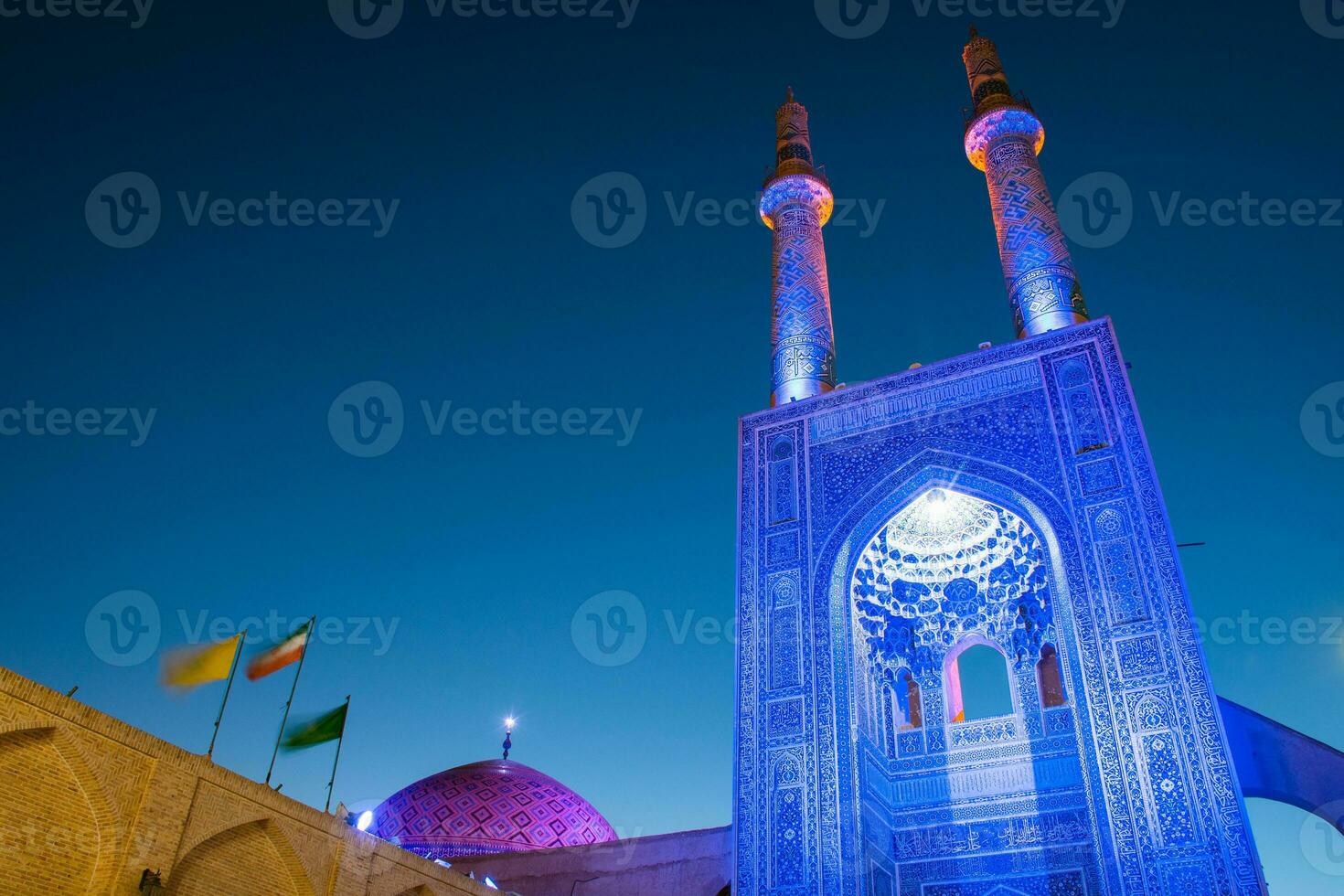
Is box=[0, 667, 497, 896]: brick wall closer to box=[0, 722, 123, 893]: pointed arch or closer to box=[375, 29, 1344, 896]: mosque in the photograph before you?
box=[0, 722, 123, 893]: pointed arch

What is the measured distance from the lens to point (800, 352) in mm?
11281

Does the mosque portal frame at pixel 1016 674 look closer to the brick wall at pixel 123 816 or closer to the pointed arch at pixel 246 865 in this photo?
the pointed arch at pixel 246 865

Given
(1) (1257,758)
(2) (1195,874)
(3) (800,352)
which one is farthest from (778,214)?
(2) (1195,874)

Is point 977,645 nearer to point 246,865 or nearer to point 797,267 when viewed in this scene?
A: point 797,267

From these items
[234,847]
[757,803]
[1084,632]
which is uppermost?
[1084,632]

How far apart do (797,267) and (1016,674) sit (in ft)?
15.9

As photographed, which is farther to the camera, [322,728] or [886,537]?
[886,537]

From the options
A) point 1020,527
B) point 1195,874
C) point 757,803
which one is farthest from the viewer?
point 1020,527

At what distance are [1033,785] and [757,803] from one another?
7.39 feet

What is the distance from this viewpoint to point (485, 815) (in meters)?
13.1

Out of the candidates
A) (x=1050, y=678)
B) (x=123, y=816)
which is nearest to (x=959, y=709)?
(x=1050, y=678)

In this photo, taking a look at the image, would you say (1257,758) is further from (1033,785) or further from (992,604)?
(992,604)

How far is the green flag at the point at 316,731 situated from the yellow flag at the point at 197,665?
106cm

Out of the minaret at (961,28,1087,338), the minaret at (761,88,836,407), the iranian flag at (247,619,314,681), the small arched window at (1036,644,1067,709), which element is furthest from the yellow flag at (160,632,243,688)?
the minaret at (961,28,1087,338)
